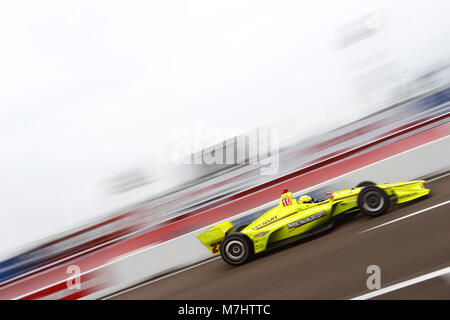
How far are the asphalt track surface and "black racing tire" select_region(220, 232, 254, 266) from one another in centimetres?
8

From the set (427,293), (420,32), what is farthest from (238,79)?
(427,293)

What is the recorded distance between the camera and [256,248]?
4422mm

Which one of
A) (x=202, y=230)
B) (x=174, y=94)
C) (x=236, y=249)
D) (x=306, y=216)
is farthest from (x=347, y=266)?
(x=174, y=94)

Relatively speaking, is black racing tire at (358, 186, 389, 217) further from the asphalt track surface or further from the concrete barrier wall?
the concrete barrier wall

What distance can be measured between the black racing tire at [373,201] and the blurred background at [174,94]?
58.0 inches

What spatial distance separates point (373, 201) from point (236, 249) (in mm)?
1478

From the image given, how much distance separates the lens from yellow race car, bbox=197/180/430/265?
A: 14.2ft

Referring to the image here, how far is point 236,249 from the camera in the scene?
4438 mm

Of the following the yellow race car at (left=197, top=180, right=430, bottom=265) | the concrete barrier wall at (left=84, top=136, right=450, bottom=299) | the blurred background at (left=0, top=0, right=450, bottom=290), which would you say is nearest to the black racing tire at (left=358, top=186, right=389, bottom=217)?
the yellow race car at (left=197, top=180, right=430, bottom=265)

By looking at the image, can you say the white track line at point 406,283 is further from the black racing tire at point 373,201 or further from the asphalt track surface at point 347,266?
the black racing tire at point 373,201

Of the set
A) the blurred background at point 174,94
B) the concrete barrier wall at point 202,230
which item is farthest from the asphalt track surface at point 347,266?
the blurred background at point 174,94

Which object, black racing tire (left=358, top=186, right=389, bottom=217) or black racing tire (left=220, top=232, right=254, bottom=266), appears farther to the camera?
black racing tire (left=220, top=232, right=254, bottom=266)

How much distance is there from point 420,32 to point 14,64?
20.6 ft

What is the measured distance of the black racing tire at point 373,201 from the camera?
4.26m
